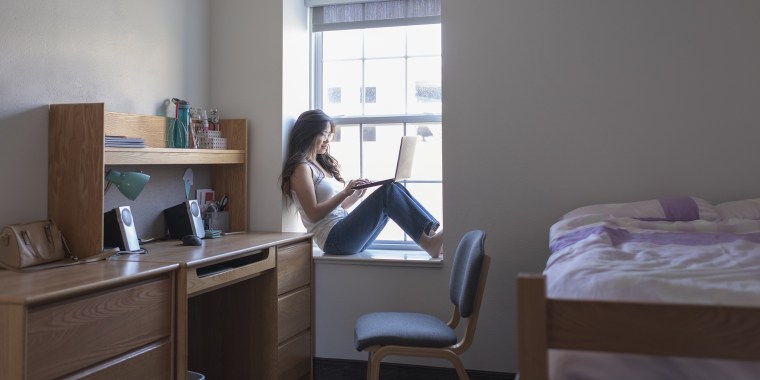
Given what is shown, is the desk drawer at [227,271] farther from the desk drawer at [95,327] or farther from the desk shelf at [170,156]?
the desk shelf at [170,156]

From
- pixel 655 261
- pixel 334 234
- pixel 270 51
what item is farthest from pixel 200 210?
pixel 655 261

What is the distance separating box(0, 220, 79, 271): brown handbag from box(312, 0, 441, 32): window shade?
6.71ft

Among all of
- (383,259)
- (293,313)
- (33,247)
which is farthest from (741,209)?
(33,247)

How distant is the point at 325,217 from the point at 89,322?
1787mm

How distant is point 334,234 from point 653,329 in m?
2.45

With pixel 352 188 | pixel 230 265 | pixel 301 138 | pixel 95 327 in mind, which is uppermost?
pixel 301 138

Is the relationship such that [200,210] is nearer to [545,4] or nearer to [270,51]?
[270,51]

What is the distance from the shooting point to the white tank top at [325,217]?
3594 millimetres

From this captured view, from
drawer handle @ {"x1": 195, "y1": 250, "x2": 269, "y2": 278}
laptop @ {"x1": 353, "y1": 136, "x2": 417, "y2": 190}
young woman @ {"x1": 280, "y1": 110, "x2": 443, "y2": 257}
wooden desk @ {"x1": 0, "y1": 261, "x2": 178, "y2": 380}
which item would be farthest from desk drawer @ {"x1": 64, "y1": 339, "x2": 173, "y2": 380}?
laptop @ {"x1": 353, "y1": 136, "x2": 417, "y2": 190}

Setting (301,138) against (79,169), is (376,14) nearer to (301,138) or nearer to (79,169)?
(301,138)

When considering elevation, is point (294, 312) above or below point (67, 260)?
below

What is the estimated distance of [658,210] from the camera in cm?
291

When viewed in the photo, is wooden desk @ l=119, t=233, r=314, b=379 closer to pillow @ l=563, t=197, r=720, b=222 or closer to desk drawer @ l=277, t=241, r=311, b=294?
desk drawer @ l=277, t=241, r=311, b=294

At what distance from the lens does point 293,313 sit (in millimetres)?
3236
